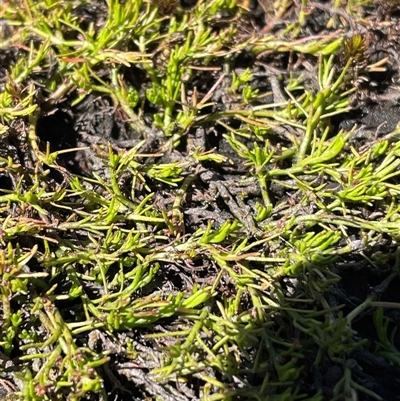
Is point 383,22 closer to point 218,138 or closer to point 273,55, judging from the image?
point 273,55

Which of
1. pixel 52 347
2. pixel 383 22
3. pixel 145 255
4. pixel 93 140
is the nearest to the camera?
pixel 52 347

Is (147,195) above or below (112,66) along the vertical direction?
below

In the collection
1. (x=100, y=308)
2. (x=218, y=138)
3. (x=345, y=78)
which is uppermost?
(x=345, y=78)

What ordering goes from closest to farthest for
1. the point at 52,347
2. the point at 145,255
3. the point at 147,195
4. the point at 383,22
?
the point at 52,347 → the point at 145,255 → the point at 147,195 → the point at 383,22

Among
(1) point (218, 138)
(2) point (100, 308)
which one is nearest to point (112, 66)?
(1) point (218, 138)

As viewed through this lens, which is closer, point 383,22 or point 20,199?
point 20,199

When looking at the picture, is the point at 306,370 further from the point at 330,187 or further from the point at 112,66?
the point at 112,66
